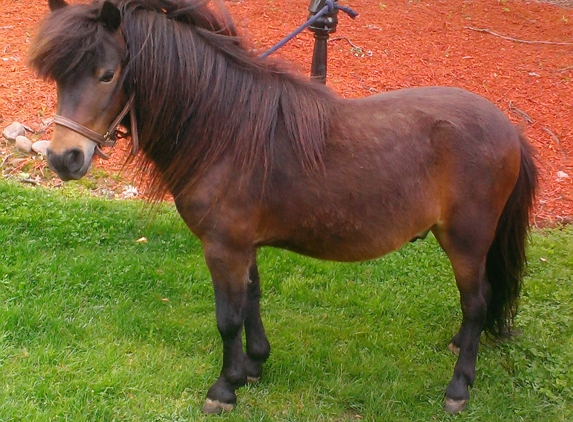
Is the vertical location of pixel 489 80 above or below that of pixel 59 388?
above

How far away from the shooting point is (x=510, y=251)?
3557 mm

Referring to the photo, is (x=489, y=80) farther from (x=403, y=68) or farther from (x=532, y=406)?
(x=532, y=406)

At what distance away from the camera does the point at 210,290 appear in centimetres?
434

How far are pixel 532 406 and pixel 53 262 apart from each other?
3.35 metres

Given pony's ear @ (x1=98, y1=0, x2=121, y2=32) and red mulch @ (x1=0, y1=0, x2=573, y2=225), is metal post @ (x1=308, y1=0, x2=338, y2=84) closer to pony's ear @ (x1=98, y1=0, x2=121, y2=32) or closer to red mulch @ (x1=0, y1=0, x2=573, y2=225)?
red mulch @ (x1=0, y1=0, x2=573, y2=225)

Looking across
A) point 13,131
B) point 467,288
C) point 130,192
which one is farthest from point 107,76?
point 13,131

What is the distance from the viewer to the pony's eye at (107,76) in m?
2.53

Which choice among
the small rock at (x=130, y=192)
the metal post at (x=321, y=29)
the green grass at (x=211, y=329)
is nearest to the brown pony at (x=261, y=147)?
the green grass at (x=211, y=329)

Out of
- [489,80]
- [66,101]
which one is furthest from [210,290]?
[489,80]

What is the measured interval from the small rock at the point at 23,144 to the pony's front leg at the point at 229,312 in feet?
11.2

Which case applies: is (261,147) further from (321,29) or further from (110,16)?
(321,29)

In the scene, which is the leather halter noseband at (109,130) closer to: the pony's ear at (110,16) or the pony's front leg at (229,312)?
the pony's ear at (110,16)

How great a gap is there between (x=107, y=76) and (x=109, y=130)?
25cm

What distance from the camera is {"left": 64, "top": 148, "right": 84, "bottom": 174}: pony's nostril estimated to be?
8.36ft
